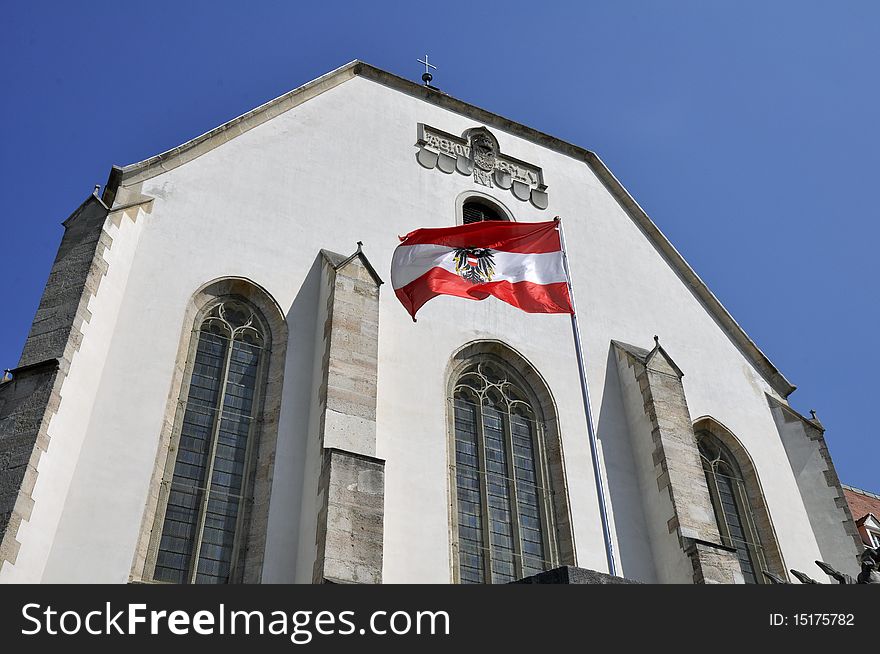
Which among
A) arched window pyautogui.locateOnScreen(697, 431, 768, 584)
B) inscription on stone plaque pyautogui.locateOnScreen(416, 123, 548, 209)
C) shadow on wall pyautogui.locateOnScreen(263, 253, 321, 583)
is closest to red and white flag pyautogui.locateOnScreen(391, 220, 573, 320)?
shadow on wall pyautogui.locateOnScreen(263, 253, 321, 583)

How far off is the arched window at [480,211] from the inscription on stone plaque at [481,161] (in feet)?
1.77

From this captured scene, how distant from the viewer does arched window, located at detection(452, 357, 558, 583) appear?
44.5 feet

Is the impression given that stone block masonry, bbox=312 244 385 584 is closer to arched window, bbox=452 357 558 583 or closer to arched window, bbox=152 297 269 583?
arched window, bbox=152 297 269 583

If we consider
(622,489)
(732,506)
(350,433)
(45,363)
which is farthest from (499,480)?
(45,363)

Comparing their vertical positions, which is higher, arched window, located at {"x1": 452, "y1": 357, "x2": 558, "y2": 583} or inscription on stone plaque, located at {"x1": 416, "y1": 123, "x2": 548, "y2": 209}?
inscription on stone plaque, located at {"x1": 416, "y1": 123, "x2": 548, "y2": 209}

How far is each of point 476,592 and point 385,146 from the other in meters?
12.0

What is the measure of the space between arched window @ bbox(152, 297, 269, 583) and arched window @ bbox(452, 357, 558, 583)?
3229 mm

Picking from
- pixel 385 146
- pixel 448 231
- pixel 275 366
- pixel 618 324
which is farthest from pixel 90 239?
pixel 618 324

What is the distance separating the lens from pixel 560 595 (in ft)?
24.1

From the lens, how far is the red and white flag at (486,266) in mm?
13422

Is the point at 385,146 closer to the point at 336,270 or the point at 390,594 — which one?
the point at 336,270

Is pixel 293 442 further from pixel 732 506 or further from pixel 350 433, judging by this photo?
pixel 732 506

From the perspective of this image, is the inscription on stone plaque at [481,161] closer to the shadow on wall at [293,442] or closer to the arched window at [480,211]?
the arched window at [480,211]

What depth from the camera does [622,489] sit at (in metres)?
15.1
